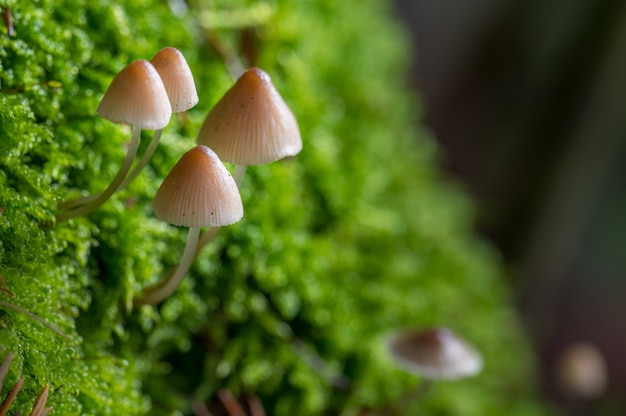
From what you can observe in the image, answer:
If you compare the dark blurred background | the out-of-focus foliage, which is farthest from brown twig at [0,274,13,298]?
the dark blurred background

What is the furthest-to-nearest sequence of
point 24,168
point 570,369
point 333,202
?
point 570,369
point 333,202
point 24,168

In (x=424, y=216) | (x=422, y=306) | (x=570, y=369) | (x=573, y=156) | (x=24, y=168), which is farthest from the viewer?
(x=573, y=156)

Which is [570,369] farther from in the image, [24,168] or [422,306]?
[24,168]

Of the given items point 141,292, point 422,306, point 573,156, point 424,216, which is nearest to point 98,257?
point 141,292

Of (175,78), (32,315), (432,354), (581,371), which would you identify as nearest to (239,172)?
(175,78)

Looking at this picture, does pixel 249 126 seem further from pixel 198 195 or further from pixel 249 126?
pixel 198 195

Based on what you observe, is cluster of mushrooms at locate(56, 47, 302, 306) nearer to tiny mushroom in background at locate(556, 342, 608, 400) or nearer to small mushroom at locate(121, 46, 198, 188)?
small mushroom at locate(121, 46, 198, 188)
